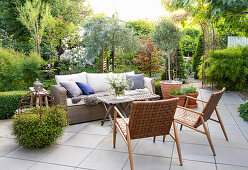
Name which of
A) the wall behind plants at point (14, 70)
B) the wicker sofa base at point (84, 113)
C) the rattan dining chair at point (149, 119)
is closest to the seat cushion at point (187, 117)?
the rattan dining chair at point (149, 119)

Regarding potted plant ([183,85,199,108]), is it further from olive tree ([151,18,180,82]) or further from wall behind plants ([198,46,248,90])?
wall behind plants ([198,46,248,90])

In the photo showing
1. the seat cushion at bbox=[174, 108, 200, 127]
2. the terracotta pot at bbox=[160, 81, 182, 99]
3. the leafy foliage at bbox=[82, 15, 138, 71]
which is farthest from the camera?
the leafy foliage at bbox=[82, 15, 138, 71]

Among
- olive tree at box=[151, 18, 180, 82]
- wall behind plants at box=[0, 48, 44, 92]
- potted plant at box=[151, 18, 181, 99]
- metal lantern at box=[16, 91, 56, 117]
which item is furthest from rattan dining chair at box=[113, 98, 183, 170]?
wall behind plants at box=[0, 48, 44, 92]

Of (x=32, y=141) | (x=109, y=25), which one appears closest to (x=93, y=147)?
(x=32, y=141)

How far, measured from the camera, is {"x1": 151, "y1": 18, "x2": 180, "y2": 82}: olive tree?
5375 millimetres

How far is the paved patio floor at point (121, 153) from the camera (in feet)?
7.88

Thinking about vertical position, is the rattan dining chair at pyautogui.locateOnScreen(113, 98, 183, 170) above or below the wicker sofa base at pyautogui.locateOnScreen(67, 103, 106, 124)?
above

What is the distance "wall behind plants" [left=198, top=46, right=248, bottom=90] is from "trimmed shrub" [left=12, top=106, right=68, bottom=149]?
17.9 feet

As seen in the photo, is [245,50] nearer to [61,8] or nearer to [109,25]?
[109,25]

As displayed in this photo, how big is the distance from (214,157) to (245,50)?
17.4ft

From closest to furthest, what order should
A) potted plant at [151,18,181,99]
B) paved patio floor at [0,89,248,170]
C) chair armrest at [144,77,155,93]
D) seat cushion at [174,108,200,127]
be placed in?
1. paved patio floor at [0,89,248,170]
2. seat cushion at [174,108,200,127]
3. chair armrest at [144,77,155,93]
4. potted plant at [151,18,181,99]

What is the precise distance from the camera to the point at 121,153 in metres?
2.73

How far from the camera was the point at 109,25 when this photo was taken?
5.80 metres

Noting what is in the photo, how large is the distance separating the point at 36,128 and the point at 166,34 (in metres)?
4.01
